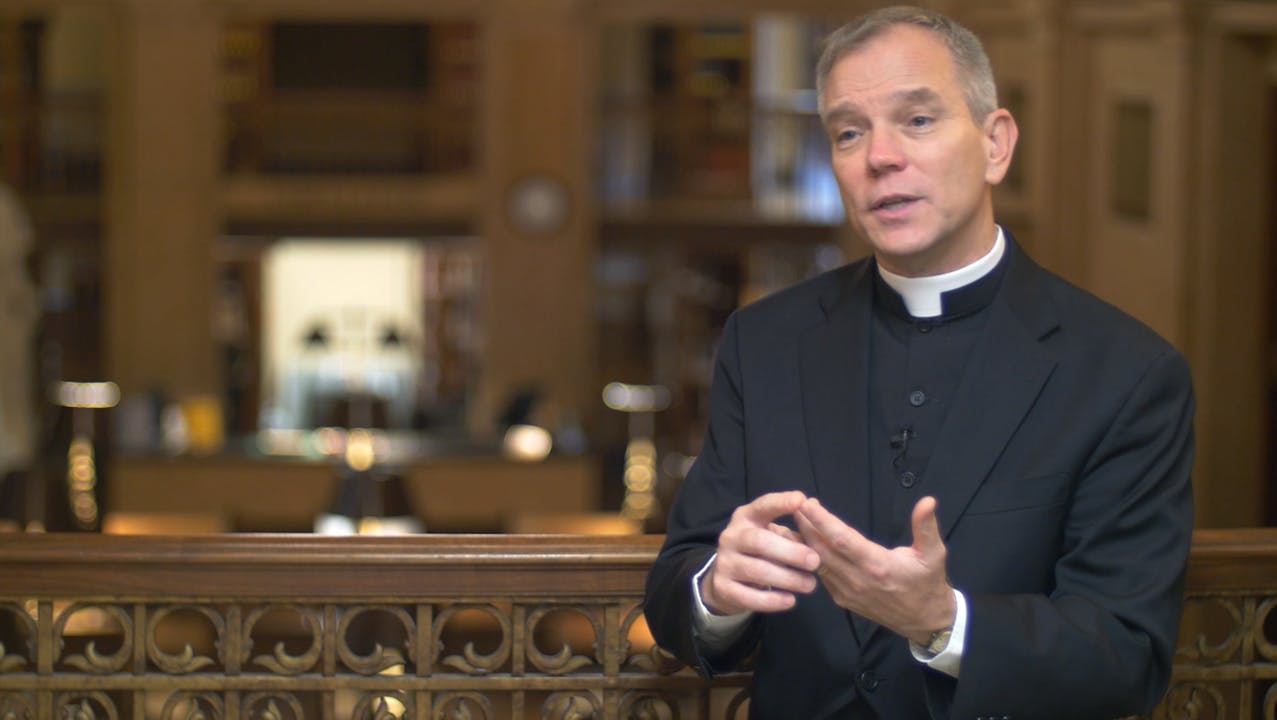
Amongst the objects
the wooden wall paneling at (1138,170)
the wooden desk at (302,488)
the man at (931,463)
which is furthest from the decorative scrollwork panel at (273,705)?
the wooden desk at (302,488)

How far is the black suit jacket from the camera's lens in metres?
2.23

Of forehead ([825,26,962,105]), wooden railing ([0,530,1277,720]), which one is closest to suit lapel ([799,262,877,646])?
forehead ([825,26,962,105])

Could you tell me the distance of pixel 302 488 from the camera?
11.6 metres

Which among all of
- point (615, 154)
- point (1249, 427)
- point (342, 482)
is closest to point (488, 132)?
point (615, 154)

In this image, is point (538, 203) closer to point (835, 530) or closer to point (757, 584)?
point (757, 584)

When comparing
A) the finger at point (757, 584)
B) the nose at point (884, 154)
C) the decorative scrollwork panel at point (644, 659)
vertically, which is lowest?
the decorative scrollwork panel at point (644, 659)

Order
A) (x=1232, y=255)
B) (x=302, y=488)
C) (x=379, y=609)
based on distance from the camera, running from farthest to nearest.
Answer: (x=302, y=488) < (x=1232, y=255) < (x=379, y=609)

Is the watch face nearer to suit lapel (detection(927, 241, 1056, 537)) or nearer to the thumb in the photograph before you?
suit lapel (detection(927, 241, 1056, 537))

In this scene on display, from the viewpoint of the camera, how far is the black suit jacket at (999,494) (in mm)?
2234

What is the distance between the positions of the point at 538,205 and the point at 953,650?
13389mm

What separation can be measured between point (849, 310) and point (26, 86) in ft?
52.5

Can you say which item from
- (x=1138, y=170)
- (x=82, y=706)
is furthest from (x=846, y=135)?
(x=1138, y=170)

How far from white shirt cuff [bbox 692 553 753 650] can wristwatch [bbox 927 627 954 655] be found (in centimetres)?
27

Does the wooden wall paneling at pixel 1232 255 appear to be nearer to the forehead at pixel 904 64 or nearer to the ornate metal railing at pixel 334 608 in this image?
the ornate metal railing at pixel 334 608
